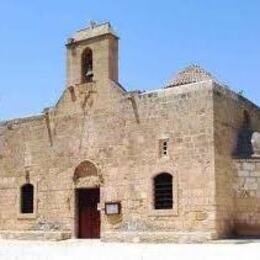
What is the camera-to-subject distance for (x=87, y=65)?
1939cm

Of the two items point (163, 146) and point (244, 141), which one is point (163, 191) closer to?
point (163, 146)

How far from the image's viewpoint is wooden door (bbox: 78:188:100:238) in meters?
18.2

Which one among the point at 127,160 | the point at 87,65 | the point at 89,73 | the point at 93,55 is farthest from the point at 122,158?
the point at 87,65

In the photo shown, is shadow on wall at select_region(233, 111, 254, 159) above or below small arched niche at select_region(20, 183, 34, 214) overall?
above

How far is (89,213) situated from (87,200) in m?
0.44

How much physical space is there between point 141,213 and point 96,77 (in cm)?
494

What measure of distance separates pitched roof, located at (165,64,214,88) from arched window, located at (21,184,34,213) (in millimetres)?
6297

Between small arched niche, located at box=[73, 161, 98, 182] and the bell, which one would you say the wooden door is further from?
the bell

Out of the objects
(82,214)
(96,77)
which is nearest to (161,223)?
(82,214)

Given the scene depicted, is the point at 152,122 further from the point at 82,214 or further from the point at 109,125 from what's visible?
the point at 82,214

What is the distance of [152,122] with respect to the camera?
669 inches

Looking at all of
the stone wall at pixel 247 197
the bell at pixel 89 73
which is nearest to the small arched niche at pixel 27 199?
the bell at pixel 89 73

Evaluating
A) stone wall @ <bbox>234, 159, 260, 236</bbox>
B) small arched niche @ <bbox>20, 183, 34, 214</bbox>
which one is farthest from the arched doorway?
stone wall @ <bbox>234, 159, 260, 236</bbox>

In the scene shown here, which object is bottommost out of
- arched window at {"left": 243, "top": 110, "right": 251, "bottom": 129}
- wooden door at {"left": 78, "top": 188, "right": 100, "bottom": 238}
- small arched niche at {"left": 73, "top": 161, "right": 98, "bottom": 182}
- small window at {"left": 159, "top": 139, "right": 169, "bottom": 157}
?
wooden door at {"left": 78, "top": 188, "right": 100, "bottom": 238}
